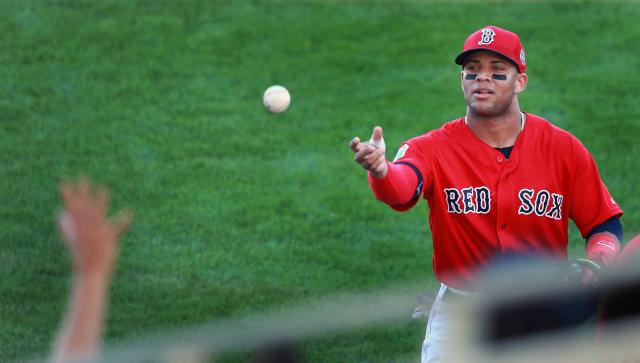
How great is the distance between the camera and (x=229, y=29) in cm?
1346

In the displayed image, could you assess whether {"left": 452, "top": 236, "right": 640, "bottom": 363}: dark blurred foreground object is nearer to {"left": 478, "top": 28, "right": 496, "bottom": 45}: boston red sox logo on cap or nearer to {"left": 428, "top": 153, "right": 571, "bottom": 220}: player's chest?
{"left": 428, "top": 153, "right": 571, "bottom": 220}: player's chest

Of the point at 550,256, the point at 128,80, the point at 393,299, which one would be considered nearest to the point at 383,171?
the point at 550,256

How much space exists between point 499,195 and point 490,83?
0.51m

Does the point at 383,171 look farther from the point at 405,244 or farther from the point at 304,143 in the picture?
the point at 304,143

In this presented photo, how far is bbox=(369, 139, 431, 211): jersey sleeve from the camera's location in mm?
5551

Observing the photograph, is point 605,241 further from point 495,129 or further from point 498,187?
point 495,129

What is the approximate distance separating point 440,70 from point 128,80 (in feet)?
9.75

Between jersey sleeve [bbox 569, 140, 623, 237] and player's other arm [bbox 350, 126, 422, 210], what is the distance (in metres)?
0.76

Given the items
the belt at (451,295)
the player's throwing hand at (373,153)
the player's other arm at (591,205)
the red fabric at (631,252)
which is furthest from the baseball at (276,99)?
the player's throwing hand at (373,153)

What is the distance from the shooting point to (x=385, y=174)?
5.50 meters

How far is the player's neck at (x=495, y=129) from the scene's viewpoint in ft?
19.7

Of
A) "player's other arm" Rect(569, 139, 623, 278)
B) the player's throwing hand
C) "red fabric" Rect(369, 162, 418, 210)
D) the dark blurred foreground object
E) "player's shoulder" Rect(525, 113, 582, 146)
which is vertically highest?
"player's shoulder" Rect(525, 113, 582, 146)

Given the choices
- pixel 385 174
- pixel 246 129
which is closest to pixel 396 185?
pixel 385 174

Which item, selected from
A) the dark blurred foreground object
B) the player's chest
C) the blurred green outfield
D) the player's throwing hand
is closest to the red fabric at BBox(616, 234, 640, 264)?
the player's chest
